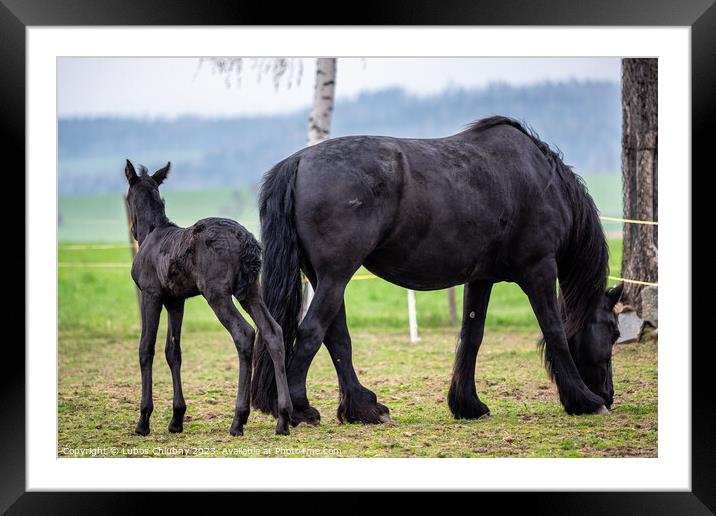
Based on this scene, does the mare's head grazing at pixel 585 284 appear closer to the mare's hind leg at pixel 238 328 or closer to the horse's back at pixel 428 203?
the horse's back at pixel 428 203

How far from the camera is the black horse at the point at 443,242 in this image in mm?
6562

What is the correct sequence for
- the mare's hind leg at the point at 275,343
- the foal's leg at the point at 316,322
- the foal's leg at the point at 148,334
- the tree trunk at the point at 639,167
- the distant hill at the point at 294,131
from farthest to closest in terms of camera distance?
1. the distant hill at the point at 294,131
2. the tree trunk at the point at 639,167
3. the foal's leg at the point at 316,322
4. the foal's leg at the point at 148,334
5. the mare's hind leg at the point at 275,343

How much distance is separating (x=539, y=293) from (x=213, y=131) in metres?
16.3

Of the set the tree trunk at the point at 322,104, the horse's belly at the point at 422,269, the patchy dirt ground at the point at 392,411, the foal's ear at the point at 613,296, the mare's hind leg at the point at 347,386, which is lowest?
the patchy dirt ground at the point at 392,411

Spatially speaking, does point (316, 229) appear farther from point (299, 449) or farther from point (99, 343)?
point (99, 343)

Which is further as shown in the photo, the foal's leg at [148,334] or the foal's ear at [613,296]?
the foal's ear at [613,296]

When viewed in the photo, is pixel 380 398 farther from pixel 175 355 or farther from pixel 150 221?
pixel 150 221

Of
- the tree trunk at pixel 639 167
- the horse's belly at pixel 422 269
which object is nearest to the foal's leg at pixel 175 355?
the horse's belly at pixel 422 269

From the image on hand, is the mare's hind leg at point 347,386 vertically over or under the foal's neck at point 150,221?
under

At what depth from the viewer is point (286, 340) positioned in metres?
6.71

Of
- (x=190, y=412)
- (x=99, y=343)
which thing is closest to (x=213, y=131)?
(x=99, y=343)

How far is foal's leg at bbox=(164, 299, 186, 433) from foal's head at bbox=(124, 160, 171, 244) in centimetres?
59

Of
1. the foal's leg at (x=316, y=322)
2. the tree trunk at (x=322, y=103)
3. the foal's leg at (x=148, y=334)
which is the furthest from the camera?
the tree trunk at (x=322, y=103)
